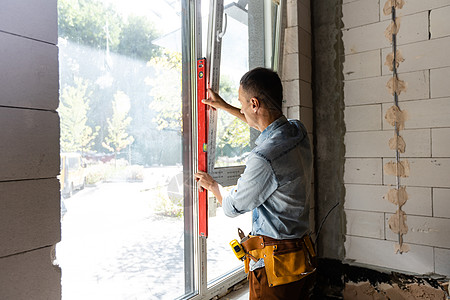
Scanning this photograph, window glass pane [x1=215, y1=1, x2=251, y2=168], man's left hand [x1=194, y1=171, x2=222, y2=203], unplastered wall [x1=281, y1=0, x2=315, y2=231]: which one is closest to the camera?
man's left hand [x1=194, y1=171, x2=222, y2=203]

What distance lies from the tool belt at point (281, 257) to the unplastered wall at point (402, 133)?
52.4 inches

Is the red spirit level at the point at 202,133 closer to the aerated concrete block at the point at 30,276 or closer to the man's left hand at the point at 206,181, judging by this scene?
the man's left hand at the point at 206,181

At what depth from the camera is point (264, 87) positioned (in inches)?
52.2

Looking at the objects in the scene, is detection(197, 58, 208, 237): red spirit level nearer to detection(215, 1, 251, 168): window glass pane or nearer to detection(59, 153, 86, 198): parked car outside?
detection(215, 1, 251, 168): window glass pane

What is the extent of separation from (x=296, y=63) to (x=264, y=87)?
126cm

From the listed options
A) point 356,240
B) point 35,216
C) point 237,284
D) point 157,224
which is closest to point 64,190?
point 35,216

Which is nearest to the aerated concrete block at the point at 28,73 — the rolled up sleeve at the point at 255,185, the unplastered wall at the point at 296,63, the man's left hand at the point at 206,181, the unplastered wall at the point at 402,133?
the rolled up sleeve at the point at 255,185

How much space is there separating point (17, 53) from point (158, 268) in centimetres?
122

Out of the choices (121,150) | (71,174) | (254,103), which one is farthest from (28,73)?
(254,103)

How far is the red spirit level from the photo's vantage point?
5.69ft

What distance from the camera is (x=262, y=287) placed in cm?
131

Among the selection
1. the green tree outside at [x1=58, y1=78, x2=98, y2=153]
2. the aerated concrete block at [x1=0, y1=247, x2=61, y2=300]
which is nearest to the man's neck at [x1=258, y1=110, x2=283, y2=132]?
the green tree outside at [x1=58, y1=78, x2=98, y2=153]

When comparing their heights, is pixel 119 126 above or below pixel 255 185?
above

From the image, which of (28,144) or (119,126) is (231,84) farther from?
(28,144)
